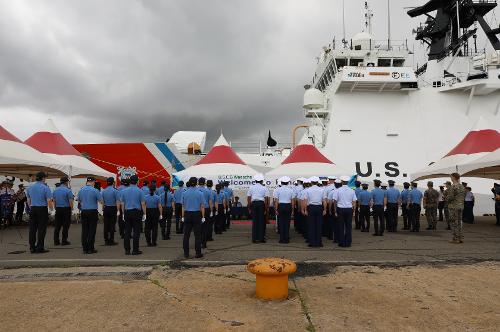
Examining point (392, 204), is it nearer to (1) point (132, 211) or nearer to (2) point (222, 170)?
(2) point (222, 170)

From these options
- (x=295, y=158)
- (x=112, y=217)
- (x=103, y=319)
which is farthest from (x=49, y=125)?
(x=103, y=319)

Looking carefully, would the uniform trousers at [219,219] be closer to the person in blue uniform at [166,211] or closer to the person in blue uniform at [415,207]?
the person in blue uniform at [166,211]

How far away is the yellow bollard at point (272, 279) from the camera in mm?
4137

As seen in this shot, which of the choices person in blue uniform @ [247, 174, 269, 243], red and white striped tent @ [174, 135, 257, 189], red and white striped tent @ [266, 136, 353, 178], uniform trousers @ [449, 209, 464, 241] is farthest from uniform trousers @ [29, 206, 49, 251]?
uniform trousers @ [449, 209, 464, 241]

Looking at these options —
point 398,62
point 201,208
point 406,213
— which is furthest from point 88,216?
point 398,62

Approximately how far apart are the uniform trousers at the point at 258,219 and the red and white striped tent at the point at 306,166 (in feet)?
10.1

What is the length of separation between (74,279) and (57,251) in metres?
3.16

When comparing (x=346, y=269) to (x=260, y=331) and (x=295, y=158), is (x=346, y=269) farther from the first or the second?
(x=295, y=158)

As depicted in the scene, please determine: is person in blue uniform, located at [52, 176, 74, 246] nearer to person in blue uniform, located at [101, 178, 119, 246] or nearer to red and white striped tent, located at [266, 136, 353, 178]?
person in blue uniform, located at [101, 178, 119, 246]

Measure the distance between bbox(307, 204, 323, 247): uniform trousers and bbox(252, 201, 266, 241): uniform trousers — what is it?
129cm

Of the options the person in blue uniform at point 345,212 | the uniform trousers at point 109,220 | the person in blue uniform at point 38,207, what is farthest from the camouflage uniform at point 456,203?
the person in blue uniform at point 38,207

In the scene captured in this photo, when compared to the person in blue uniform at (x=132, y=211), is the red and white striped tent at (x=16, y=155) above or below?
above

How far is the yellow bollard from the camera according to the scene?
163 inches

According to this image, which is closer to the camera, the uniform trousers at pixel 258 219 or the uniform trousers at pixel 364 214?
the uniform trousers at pixel 258 219
